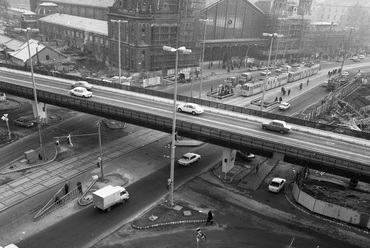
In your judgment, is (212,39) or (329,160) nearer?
(329,160)

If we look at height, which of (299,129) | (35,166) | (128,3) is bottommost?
(35,166)

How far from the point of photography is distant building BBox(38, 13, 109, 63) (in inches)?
4124

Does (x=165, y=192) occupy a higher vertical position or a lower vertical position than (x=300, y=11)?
lower

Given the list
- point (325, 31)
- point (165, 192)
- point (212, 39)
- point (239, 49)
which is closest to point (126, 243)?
point (165, 192)

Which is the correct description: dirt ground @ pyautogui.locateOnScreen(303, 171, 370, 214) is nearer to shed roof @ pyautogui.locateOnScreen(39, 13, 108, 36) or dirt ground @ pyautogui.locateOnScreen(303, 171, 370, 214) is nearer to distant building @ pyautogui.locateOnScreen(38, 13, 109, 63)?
distant building @ pyautogui.locateOnScreen(38, 13, 109, 63)

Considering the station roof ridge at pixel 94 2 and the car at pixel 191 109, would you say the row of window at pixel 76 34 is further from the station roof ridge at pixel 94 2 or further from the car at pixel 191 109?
the car at pixel 191 109

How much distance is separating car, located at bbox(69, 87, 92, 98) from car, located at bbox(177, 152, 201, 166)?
57.7ft

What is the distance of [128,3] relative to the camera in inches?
3396

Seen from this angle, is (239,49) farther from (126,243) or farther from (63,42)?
(126,243)

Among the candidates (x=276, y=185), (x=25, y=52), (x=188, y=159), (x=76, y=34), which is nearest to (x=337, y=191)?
(x=276, y=185)

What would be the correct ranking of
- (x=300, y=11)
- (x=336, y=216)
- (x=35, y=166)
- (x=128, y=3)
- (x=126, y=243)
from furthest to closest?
(x=300, y=11)
(x=128, y=3)
(x=35, y=166)
(x=336, y=216)
(x=126, y=243)

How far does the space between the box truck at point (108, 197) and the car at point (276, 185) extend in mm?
17558

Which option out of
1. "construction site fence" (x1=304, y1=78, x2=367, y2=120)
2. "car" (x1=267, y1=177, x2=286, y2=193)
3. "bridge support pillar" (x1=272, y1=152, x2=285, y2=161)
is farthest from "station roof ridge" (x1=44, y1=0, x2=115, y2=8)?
"bridge support pillar" (x1=272, y1=152, x2=285, y2=161)

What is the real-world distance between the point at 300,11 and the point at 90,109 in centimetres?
11558
